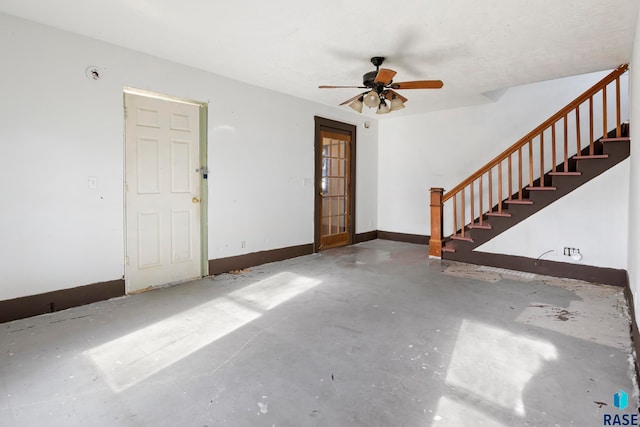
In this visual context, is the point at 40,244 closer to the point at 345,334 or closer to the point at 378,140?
the point at 345,334

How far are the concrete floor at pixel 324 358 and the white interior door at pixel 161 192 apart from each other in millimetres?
368

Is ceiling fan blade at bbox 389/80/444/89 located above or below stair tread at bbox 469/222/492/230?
above

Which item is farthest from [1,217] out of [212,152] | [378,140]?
[378,140]

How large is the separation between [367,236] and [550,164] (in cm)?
348

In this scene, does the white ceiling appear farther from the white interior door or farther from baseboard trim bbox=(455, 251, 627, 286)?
baseboard trim bbox=(455, 251, 627, 286)

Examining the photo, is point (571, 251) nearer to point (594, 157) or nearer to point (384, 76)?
point (594, 157)

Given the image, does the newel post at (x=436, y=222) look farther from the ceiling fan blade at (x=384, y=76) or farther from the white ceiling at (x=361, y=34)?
the ceiling fan blade at (x=384, y=76)

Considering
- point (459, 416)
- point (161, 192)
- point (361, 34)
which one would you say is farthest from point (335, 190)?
point (459, 416)

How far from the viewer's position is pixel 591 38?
336cm

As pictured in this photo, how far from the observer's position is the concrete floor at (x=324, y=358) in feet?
6.02

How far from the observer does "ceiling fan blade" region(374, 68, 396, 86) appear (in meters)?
3.45

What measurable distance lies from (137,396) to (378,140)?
649 centimetres

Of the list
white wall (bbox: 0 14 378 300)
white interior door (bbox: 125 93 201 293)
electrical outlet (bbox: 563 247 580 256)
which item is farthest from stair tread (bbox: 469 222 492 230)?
white interior door (bbox: 125 93 201 293)

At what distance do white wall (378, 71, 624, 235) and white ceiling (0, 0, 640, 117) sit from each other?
895 millimetres
